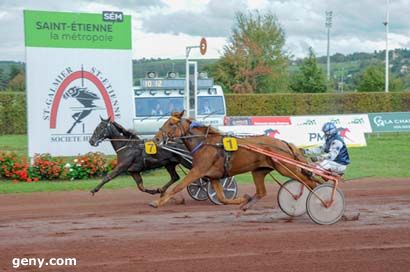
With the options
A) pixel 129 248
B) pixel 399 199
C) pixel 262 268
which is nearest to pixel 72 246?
pixel 129 248

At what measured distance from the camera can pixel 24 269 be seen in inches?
281

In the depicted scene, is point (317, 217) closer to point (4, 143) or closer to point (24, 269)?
point (24, 269)

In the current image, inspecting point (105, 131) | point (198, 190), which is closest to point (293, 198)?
point (198, 190)

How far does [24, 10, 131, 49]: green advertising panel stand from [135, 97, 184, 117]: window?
880cm

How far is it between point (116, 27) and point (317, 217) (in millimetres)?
9577

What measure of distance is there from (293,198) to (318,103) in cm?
2884

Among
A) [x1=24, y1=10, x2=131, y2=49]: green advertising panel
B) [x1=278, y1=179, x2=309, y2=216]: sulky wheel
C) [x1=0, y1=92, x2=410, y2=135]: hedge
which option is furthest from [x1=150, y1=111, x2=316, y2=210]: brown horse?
[x1=0, y1=92, x2=410, y2=135]: hedge

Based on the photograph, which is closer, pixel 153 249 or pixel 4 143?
pixel 153 249

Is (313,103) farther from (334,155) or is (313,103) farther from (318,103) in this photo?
(334,155)

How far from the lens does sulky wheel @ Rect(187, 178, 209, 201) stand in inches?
507

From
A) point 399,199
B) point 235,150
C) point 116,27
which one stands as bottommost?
point 399,199

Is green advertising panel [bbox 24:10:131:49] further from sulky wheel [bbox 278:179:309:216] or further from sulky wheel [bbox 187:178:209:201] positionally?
sulky wheel [bbox 278:179:309:216]

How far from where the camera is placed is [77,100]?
17312mm

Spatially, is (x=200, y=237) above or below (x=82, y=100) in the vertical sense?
below
